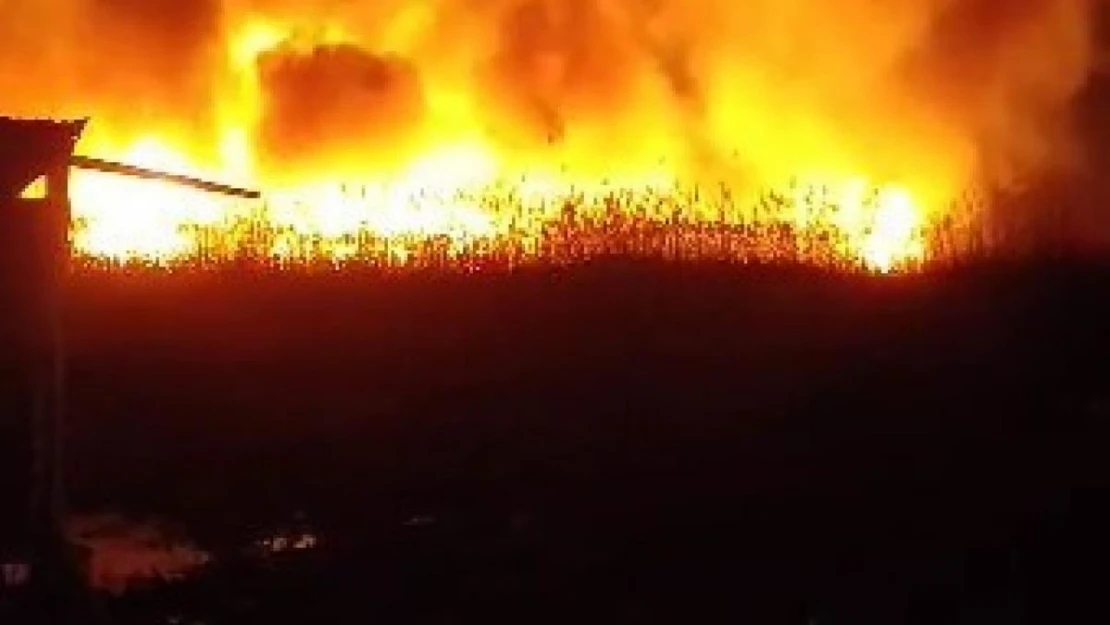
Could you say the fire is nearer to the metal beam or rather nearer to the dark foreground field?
the dark foreground field

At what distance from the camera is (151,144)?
77.7 feet

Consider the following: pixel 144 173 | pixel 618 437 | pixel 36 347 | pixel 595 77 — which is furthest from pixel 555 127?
pixel 36 347

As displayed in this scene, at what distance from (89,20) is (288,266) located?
28.0 feet

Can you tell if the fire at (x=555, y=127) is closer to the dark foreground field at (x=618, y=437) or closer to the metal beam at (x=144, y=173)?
the dark foreground field at (x=618, y=437)

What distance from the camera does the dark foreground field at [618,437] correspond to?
1051 centimetres

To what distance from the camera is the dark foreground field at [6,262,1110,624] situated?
10.5 metres

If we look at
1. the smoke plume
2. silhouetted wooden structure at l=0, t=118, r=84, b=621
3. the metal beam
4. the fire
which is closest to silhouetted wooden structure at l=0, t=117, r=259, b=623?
silhouetted wooden structure at l=0, t=118, r=84, b=621

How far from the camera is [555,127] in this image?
84.7 ft

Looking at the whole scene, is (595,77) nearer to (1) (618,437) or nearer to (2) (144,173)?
(1) (618,437)

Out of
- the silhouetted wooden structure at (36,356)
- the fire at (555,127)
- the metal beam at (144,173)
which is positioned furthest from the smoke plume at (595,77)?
the silhouetted wooden structure at (36,356)

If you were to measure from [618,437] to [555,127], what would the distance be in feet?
39.7

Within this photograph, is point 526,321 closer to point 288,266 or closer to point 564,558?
point 288,266

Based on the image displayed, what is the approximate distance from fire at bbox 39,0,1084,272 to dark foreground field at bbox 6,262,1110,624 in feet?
4.71

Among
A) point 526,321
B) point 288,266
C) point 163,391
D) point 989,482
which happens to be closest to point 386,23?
point 288,266
